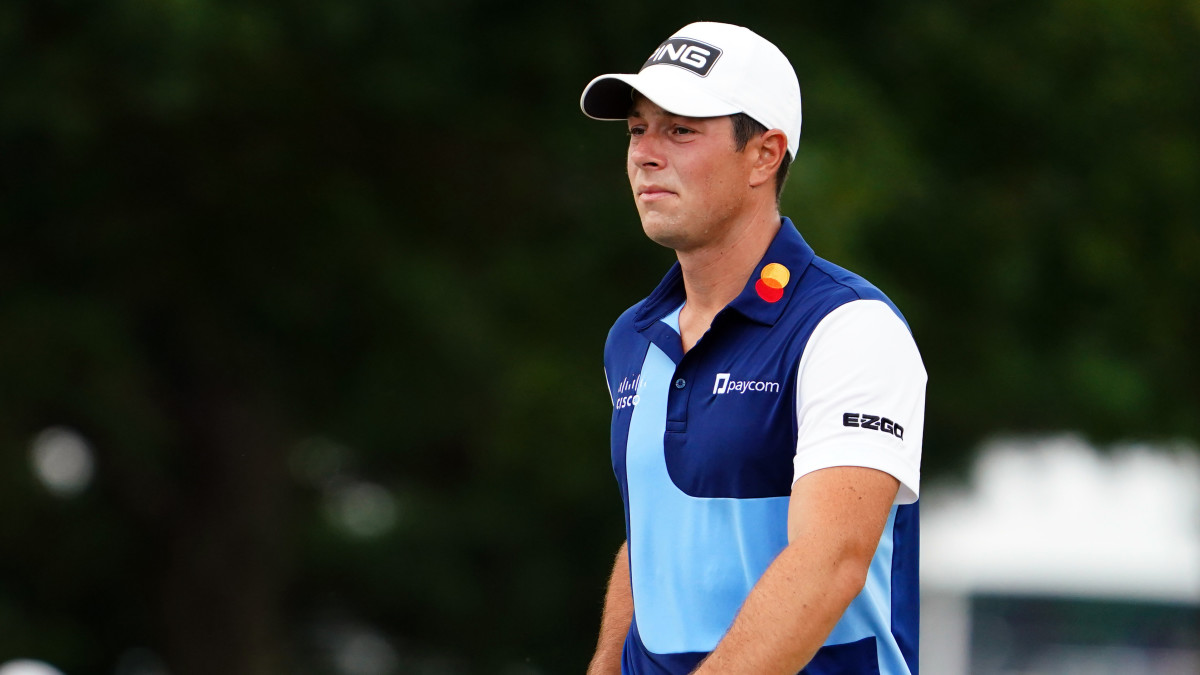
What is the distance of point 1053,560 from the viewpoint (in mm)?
39781

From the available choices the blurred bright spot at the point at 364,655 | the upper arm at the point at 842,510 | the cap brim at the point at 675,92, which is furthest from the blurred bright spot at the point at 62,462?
the upper arm at the point at 842,510

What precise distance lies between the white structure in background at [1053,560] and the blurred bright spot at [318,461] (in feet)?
18.9

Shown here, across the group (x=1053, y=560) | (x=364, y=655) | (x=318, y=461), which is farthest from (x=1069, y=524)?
(x=318, y=461)

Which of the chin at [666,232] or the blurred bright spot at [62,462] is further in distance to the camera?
the blurred bright spot at [62,462]

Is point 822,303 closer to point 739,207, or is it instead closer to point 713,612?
point 739,207

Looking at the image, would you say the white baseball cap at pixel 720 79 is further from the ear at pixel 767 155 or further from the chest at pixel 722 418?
the chest at pixel 722 418

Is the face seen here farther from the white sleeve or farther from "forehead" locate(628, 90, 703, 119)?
the white sleeve

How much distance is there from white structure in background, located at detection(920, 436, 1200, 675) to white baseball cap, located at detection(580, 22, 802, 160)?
12404 mm

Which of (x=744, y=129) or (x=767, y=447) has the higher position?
(x=744, y=129)

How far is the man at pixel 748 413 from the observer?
2723 millimetres

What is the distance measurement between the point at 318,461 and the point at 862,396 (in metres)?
14.8

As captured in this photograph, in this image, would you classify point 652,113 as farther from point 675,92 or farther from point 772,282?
point 772,282

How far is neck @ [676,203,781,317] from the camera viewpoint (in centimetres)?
318

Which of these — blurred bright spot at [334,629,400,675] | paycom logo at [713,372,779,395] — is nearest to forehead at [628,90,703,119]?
paycom logo at [713,372,779,395]
